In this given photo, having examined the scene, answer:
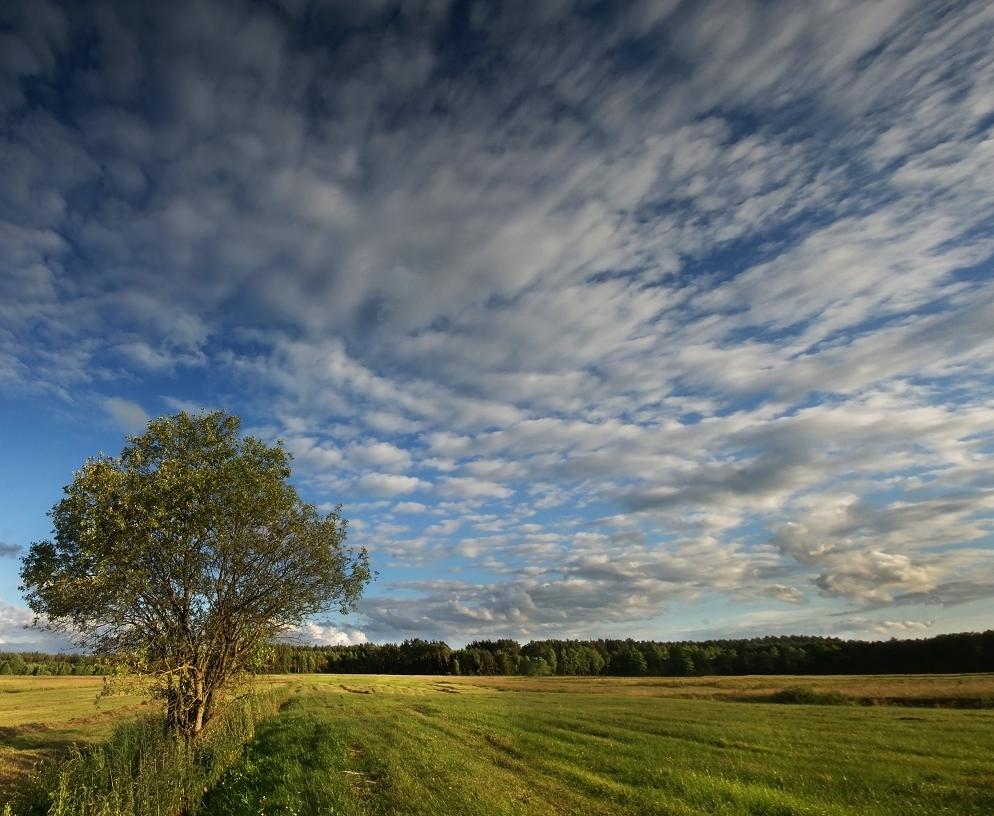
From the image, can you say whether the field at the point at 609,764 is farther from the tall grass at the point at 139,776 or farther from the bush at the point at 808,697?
the bush at the point at 808,697

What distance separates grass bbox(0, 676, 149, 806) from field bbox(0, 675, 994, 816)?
0.54m

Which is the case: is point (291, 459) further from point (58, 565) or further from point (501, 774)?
point (501, 774)

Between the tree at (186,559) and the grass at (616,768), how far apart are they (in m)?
6.12

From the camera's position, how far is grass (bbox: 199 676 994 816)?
18.0m

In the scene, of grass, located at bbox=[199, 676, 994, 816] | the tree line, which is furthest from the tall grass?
the tree line

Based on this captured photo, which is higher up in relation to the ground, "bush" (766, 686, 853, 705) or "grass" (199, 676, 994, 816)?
"grass" (199, 676, 994, 816)

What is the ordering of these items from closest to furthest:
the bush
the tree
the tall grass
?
the tall grass, the tree, the bush

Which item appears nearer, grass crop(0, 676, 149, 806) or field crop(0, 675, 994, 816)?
Answer: field crop(0, 675, 994, 816)

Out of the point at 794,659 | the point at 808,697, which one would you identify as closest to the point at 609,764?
the point at 808,697

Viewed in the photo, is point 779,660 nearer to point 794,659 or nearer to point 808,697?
point 794,659

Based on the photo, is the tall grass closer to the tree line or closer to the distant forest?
the distant forest

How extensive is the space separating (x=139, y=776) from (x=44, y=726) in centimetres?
4365

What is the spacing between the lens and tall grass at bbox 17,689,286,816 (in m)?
18.0

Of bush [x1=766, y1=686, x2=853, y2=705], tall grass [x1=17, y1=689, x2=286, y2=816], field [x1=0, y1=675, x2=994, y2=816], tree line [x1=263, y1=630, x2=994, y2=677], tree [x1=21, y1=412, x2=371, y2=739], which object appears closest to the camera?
tall grass [x1=17, y1=689, x2=286, y2=816]
